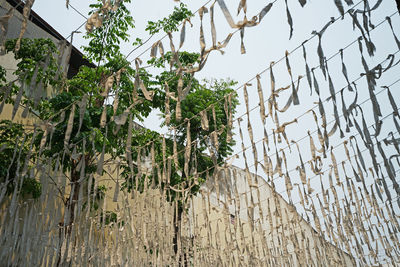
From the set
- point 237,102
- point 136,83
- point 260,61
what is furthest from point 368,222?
point 237,102

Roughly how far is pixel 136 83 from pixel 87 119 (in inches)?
74.1

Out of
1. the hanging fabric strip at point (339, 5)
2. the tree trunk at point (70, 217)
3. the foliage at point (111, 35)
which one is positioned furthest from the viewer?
the foliage at point (111, 35)

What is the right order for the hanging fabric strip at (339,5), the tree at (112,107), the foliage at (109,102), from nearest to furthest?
1. the hanging fabric strip at (339,5)
2. the tree at (112,107)
3. the foliage at (109,102)

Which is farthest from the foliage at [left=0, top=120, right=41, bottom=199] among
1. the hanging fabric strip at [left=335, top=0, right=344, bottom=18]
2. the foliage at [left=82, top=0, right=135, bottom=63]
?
the hanging fabric strip at [left=335, top=0, right=344, bottom=18]

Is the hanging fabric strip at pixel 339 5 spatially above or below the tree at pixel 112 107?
below

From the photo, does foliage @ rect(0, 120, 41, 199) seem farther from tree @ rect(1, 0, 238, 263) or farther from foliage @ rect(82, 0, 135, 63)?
foliage @ rect(82, 0, 135, 63)

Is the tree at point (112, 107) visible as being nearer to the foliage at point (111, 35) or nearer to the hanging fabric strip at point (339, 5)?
the foliage at point (111, 35)

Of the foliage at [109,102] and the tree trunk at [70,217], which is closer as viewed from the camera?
the tree trunk at [70,217]

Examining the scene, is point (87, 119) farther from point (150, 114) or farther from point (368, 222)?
point (368, 222)

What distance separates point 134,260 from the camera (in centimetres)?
269

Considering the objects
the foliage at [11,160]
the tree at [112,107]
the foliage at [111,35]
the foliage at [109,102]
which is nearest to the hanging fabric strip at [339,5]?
the tree at [112,107]

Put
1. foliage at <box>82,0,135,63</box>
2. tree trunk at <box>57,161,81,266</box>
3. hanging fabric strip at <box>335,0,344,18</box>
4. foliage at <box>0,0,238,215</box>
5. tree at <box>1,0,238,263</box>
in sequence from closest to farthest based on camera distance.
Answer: hanging fabric strip at <box>335,0,344,18</box>
tree trunk at <box>57,161,81,266</box>
tree at <box>1,0,238,263</box>
foliage at <box>0,0,238,215</box>
foliage at <box>82,0,135,63</box>

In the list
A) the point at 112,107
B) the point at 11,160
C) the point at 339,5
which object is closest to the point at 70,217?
the point at 11,160

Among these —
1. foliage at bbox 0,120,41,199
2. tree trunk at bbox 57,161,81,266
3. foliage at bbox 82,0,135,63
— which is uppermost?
foliage at bbox 82,0,135,63
